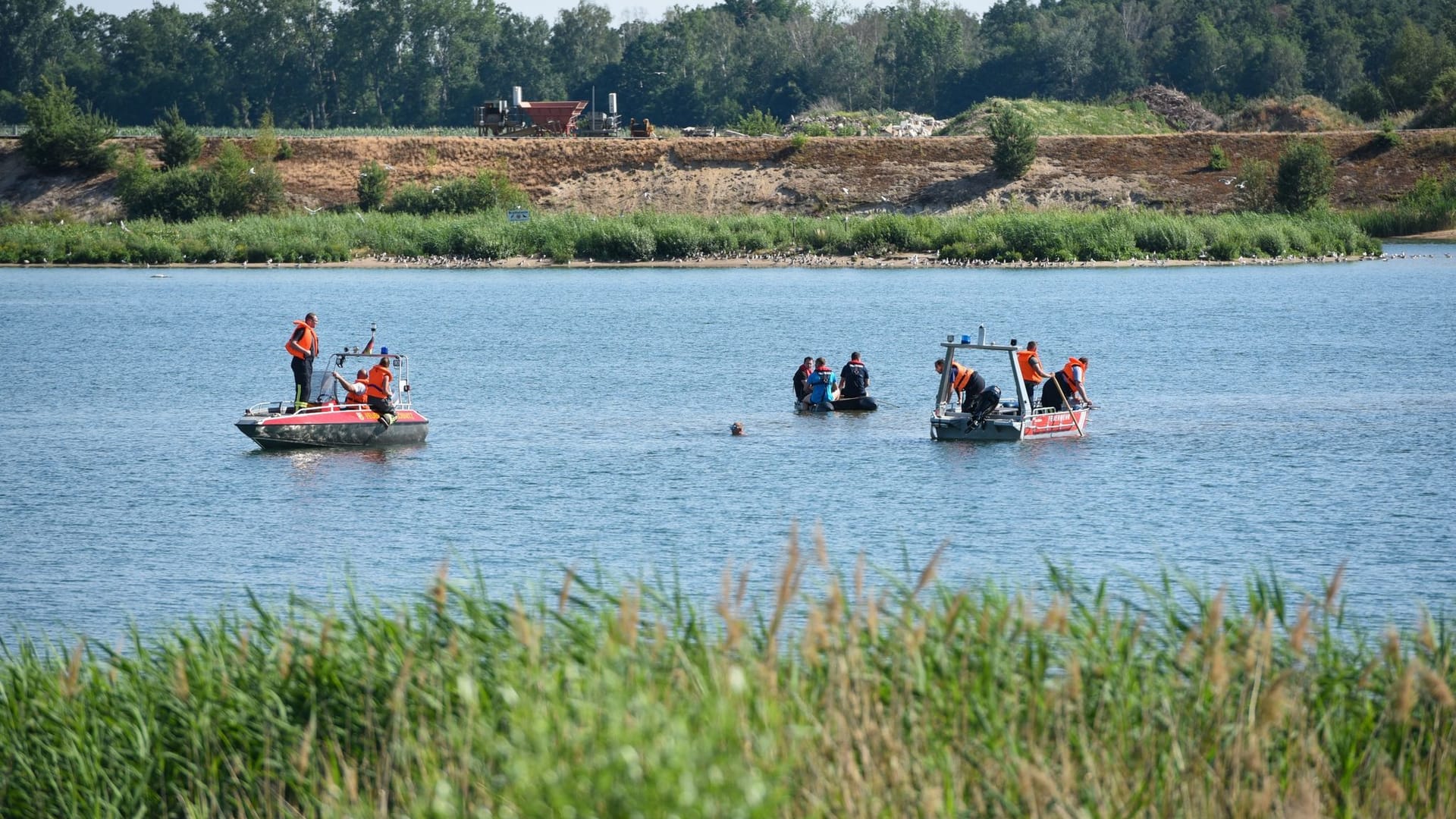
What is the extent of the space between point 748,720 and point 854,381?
82.9 ft

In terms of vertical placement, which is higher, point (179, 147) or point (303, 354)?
point (179, 147)

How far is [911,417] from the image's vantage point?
107 feet

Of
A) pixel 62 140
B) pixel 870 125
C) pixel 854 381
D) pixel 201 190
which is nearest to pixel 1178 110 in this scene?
pixel 870 125

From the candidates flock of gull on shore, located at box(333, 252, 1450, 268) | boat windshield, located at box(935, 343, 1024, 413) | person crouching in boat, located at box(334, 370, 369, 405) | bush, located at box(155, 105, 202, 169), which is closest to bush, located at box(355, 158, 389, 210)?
flock of gull on shore, located at box(333, 252, 1450, 268)

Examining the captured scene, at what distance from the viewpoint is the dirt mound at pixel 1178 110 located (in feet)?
354

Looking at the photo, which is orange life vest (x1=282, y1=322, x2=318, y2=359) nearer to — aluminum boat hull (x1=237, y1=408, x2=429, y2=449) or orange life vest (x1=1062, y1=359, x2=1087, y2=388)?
aluminum boat hull (x1=237, y1=408, x2=429, y2=449)

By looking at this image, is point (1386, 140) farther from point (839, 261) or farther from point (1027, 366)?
point (1027, 366)

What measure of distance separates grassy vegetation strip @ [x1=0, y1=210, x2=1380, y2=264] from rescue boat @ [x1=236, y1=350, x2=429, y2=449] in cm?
4571

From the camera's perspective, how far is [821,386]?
32.4 meters

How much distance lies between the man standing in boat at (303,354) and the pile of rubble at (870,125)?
71643mm

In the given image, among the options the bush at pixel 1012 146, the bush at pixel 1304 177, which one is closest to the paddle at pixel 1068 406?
the bush at pixel 1304 177

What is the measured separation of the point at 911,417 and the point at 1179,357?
12.4 m

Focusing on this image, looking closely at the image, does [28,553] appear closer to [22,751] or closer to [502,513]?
[502,513]

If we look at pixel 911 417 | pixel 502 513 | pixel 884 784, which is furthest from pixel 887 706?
pixel 911 417
